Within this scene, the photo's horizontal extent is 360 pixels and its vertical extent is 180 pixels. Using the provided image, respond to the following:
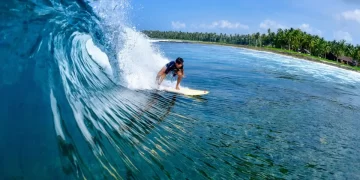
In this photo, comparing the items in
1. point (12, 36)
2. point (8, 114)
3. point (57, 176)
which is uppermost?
point (12, 36)

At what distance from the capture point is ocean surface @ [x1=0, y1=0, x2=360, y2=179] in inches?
177

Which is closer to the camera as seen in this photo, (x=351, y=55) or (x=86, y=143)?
(x=86, y=143)

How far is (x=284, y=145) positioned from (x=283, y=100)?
7.65 metres

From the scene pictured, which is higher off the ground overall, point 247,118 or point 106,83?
point 106,83

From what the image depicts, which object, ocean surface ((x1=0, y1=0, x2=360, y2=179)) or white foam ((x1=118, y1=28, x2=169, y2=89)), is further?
white foam ((x1=118, y1=28, x2=169, y2=89))

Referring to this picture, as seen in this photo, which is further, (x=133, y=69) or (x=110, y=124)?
(x=133, y=69)

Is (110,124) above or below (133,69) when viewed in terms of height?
below

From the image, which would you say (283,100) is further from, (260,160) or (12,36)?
(12,36)

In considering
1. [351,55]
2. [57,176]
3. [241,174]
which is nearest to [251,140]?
[241,174]

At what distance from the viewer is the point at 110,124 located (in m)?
6.16

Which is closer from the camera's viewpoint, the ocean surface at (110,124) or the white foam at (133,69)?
the ocean surface at (110,124)

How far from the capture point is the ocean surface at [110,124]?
177 inches

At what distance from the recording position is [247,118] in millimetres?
10398

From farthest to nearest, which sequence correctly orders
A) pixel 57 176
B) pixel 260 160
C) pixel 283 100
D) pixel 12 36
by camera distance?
pixel 283 100, pixel 260 160, pixel 12 36, pixel 57 176
